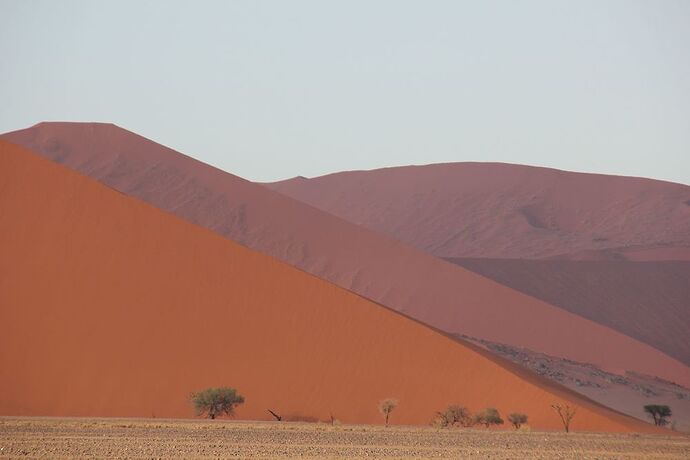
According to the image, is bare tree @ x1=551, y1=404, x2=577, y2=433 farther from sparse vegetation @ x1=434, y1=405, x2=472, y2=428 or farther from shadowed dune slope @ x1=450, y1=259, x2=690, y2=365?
shadowed dune slope @ x1=450, y1=259, x2=690, y2=365

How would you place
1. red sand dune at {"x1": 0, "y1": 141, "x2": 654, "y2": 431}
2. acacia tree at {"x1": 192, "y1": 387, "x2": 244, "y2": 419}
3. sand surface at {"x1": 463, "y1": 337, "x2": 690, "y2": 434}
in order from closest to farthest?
1. acacia tree at {"x1": 192, "y1": 387, "x2": 244, "y2": 419}
2. red sand dune at {"x1": 0, "y1": 141, "x2": 654, "y2": 431}
3. sand surface at {"x1": 463, "y1": 337, "x2": 690, "y2": 434}

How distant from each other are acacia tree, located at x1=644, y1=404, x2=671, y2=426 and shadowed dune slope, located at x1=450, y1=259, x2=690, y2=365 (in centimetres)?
1662

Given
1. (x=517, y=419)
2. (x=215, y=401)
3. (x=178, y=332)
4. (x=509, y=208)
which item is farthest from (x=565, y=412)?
(x=509, y=208)

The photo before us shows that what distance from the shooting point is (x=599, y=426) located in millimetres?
31859

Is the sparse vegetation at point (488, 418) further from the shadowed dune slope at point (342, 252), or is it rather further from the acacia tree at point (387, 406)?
the shadowed dune slope at point (342, 252)

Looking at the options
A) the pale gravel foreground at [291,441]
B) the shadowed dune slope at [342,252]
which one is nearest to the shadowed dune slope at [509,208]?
the shadowed dune slope at [342,252]

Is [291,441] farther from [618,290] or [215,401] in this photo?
[618,290]

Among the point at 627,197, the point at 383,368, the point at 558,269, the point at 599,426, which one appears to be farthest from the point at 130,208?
the point at 627,197

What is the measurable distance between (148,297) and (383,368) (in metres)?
6.77

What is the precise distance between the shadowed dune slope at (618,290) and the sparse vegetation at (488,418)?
85.2 ft

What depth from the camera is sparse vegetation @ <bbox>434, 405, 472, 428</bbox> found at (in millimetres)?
31484

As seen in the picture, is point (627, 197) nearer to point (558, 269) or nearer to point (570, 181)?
point (570, 181)

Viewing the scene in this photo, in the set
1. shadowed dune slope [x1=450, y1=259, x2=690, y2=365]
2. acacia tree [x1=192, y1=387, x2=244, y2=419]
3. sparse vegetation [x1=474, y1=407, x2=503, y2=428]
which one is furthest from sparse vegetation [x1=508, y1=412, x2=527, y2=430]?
shadowed dune slope [x1=450, y1=259, x2=690, y2=365]

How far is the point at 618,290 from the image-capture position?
62844 mm
